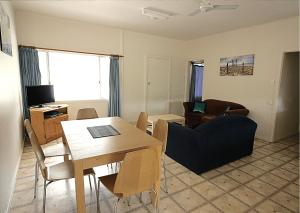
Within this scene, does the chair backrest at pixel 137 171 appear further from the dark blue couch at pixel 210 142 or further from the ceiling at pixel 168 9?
the ceiling at pixel 168 9

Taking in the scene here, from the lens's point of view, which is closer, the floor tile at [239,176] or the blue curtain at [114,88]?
the floor tile at [239,176]

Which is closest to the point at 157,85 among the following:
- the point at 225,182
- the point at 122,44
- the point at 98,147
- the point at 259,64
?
the point at 122,44

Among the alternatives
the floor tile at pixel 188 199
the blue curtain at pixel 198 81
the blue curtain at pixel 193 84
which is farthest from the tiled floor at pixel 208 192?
the blue curtain at pixel 198 81

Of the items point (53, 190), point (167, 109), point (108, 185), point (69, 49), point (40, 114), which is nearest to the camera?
point (108, 185)

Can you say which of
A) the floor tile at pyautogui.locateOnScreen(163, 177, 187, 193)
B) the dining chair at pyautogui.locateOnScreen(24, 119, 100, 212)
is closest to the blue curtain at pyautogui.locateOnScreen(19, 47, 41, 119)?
the dining chair at pyautogui.locateOnScreen(24, 119, 100, 212)

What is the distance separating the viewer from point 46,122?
3588 millimetres

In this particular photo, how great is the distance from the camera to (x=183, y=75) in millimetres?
6293

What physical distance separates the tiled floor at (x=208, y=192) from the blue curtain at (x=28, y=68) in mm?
1515

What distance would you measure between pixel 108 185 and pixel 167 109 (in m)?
4.67

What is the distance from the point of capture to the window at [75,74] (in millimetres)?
4238

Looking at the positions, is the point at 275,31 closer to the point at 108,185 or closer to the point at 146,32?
the point at 146,32

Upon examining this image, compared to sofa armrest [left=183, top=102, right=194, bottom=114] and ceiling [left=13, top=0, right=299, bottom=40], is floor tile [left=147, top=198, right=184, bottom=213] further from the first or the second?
sofa armrest [left=183, top=102, right=194, bottom=114]

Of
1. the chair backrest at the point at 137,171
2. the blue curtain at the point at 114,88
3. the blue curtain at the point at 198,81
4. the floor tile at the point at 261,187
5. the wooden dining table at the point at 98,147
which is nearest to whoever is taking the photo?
the chair backrest at the point at 137,171

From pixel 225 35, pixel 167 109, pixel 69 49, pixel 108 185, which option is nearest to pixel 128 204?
pixel 108 185
